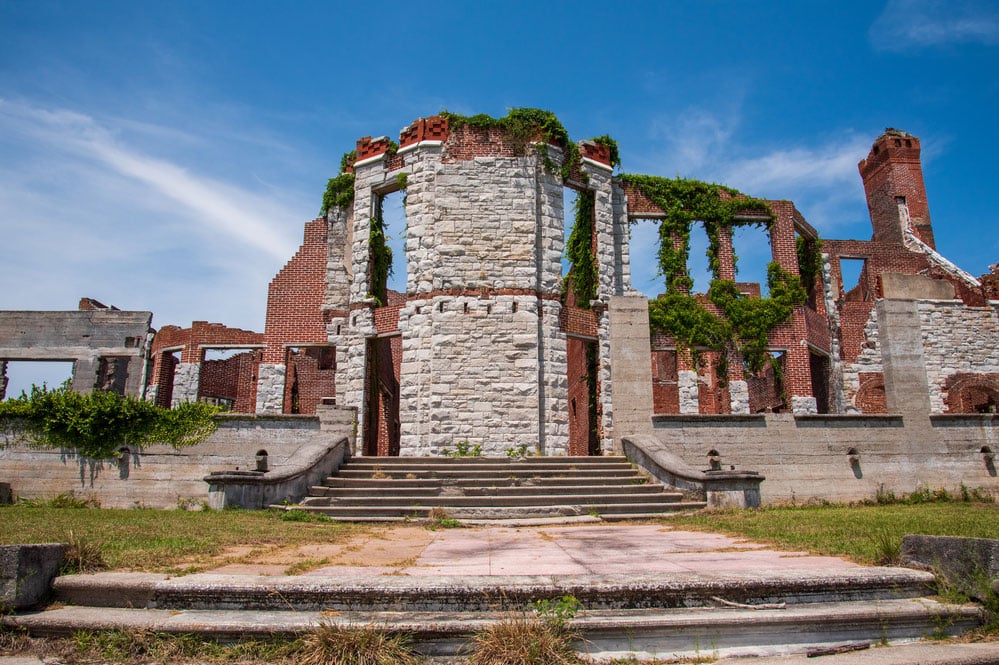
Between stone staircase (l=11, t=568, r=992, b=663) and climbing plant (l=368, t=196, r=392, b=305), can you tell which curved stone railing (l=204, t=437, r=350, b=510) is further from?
climbing plant (l=368, t=196, r=392, b=305)

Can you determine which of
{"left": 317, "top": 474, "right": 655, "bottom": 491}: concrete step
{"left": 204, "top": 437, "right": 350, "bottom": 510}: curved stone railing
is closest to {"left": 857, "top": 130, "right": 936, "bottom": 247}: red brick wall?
{"left": 317, "top": 474, "right": 655, "bottom": 491}: concrete step

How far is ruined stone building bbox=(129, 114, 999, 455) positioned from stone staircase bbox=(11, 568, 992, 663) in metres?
8.98

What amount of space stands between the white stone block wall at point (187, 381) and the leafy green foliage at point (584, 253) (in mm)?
15211

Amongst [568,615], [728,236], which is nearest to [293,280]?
[728,236]

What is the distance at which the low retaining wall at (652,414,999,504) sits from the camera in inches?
494

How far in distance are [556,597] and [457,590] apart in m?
0.59

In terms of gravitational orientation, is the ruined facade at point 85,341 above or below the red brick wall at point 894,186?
below

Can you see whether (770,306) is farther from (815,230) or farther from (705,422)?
(705,422)

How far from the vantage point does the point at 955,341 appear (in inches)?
1007

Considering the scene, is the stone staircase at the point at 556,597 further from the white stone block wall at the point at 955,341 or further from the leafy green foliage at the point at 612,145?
the white stone block wall at the point at 955,341

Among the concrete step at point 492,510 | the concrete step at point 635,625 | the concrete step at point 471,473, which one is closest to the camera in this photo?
the concrete step at point 635,625

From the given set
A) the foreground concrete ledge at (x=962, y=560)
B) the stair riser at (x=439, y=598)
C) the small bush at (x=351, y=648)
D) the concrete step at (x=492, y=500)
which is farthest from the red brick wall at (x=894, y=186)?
the small bush at (x=351, y=648)

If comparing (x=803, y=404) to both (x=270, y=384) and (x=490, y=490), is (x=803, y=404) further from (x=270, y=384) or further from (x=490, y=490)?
(x=270, y=384)

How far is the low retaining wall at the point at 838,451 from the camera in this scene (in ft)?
41.2
